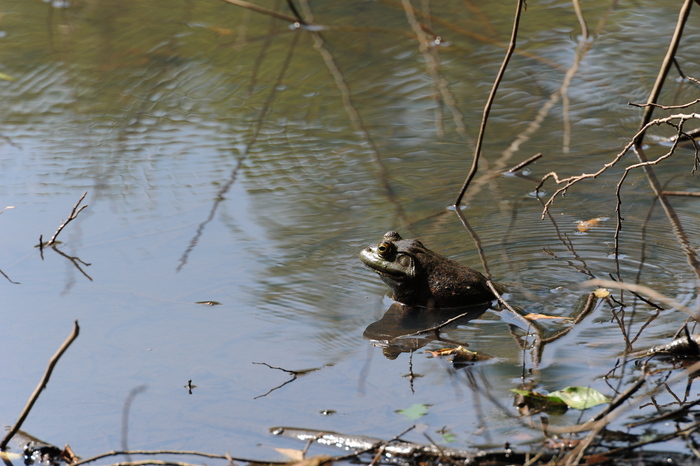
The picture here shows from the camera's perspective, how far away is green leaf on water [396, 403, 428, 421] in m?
3.44

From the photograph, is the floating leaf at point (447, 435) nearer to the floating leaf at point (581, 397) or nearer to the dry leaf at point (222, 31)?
the floating leaf at point (581, 397)

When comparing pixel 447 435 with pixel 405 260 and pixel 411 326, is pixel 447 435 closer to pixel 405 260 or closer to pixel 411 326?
pixel 411 326

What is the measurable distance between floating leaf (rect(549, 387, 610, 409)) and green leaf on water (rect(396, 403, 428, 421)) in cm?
53

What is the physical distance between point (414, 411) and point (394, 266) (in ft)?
4.26

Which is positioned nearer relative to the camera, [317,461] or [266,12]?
[317,461]

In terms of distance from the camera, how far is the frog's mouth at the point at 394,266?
4.62 metres

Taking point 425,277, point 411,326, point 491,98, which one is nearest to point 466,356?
point 411,326


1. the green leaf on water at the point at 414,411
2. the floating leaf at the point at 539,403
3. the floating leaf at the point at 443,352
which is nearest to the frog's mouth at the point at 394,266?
the floating leaf at the point at 443,352

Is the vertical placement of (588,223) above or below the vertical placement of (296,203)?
above

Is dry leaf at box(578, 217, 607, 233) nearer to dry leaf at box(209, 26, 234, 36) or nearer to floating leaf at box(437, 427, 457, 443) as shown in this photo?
floating leaf at box(437, 427, 457, 443)

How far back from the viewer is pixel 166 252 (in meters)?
5.46

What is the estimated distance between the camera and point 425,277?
15.2 feet

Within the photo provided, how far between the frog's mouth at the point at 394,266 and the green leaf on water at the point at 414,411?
1209 millimetres

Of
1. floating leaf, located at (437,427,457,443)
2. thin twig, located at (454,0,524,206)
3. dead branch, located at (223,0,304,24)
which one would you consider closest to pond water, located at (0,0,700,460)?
floating leaf, located at (437,427,457,443)
